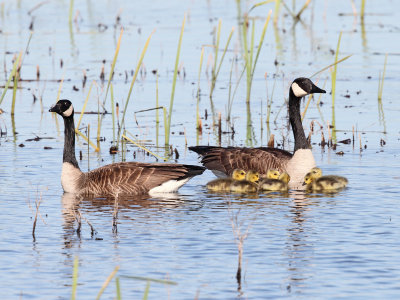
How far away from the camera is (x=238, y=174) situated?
15383mm

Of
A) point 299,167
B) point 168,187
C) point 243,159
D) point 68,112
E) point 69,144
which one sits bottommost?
point 168,187

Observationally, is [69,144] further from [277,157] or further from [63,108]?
[277,157]

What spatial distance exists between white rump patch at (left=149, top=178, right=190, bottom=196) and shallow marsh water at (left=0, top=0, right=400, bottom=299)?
6.6 inches

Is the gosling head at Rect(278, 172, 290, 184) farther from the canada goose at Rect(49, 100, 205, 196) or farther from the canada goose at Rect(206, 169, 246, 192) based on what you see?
the canada goose at Rect(49, 100, 205, 196)

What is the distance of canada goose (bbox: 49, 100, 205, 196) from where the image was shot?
14.8 meters

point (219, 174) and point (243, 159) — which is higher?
point (243, 159)

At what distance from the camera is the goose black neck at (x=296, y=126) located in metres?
15.7

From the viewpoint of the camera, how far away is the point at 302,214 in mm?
13148

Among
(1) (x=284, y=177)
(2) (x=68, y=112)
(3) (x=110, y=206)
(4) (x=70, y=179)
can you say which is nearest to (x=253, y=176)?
(1) (x=284, y=177)

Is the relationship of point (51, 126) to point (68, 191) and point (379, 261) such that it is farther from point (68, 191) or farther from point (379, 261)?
point (379, 261)

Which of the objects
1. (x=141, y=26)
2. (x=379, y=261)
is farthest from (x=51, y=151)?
(x=141, y=26)

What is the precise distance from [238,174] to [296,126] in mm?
1488

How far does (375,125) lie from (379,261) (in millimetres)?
9759

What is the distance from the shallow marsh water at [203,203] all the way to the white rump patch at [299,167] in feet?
2.26
